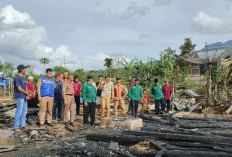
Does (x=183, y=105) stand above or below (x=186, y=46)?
below

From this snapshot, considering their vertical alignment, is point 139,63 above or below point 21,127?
above

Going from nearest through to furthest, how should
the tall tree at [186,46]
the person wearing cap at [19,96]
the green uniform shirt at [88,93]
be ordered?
the person wearing cap at [19,96], the green uniform shirt at [88,93], the tall tree at [186,46]

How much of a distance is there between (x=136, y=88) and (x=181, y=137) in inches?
197

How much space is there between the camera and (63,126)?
7695mm

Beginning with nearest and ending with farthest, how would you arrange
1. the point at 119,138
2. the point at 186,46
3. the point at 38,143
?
the point at 119,138, the point at 38,143, the point at 186,46

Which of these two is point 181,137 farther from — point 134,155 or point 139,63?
point 139,63

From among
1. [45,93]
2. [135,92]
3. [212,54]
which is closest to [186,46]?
[212,54]

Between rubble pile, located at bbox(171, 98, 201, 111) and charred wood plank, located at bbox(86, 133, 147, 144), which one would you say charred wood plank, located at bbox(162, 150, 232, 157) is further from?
rubble pile, located at bbox(171, 98, 201, 111)

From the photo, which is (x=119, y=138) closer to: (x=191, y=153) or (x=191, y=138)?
(x=191, y=138)

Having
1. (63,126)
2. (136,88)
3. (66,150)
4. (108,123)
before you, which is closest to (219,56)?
(136,88)

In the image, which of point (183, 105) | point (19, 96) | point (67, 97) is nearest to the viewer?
point (19, 96)

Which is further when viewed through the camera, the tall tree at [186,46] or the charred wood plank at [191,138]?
the tall tree at [186,46]

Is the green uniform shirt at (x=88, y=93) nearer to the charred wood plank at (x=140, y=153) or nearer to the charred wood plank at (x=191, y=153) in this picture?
the charred wood plank at (x=140, y=153)

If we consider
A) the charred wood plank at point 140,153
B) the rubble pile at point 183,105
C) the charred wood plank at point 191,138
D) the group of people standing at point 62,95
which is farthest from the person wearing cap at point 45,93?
the rubble pile at point 183,105
